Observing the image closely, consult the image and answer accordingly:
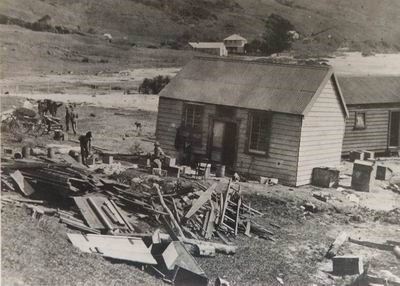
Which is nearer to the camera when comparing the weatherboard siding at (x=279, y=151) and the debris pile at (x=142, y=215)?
the debris pile at (x=142, y=215)

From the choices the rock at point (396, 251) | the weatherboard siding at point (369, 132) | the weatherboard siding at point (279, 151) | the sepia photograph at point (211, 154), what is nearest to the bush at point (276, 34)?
the sepia photograph at point (211, 154)

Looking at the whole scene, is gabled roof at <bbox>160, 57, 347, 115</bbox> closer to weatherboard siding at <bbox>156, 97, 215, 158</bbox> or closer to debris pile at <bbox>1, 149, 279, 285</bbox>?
weatherboard siding at <bbox>156, 97, 215, 158</bbox>

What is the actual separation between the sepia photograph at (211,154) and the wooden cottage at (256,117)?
0.17 ft

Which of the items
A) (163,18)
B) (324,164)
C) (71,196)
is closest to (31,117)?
(163,18)

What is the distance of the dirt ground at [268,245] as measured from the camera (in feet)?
27.3

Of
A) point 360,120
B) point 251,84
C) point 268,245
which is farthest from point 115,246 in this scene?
point 360,120

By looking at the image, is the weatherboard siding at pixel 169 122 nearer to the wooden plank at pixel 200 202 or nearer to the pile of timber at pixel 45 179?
the wooden plank at pixel 200 202

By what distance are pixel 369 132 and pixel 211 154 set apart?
837 centimetres

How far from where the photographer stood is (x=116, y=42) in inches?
1171

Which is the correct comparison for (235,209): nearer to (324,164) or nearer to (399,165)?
(324,164)

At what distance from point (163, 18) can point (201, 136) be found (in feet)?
17.8

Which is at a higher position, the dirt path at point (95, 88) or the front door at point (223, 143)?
the dirt path at point (95, 88)

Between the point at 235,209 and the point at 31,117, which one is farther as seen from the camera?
the point at 31,117

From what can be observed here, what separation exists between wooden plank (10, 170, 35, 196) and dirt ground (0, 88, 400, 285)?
108 cm
